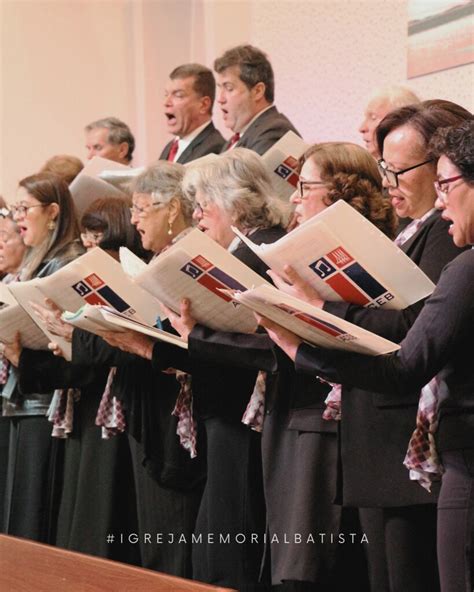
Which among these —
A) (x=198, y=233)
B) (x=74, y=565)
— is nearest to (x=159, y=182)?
→ (x=198, y=233)

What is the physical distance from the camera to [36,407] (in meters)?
4.60

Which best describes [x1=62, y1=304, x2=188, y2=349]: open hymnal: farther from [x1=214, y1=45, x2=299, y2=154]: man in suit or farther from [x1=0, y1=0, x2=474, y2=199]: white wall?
[x1=0, y1=0, x2=474, y2=199]: white wall

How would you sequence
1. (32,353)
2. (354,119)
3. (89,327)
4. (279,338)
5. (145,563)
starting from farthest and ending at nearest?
(354,119) < (32,353) < (145,563) < (89,327) < (279,338)

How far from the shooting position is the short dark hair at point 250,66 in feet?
17.0

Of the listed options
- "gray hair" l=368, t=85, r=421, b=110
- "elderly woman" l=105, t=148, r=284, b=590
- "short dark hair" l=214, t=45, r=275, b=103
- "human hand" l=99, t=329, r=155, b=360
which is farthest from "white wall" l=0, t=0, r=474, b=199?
"human hand" l=99, t=329, r=155, b=360

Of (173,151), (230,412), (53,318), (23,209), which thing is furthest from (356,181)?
(173,151)

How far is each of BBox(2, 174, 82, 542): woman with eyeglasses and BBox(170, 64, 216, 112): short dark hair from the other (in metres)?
1.21

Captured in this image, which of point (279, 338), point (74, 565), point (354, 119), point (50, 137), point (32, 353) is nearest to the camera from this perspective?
point (74, 565)

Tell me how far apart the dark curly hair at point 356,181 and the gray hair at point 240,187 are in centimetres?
43

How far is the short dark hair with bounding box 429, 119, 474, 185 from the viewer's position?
93.4 inches

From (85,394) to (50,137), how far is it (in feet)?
12.8

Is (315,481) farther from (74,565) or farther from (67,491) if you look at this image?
(67,491)

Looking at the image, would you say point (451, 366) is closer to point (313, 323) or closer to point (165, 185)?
point (313, 323)

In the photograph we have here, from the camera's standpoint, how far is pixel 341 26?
6.30m
